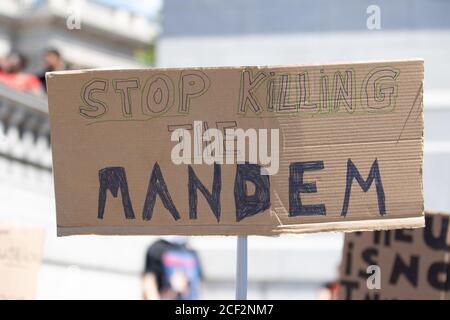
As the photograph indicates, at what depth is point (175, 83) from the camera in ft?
15.7

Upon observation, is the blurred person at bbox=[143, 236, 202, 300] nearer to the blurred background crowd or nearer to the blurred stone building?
the blurred background crowd

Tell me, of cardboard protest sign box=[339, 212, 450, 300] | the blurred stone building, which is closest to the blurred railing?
cardboard protest sign box=[339, 212, 450, 300]

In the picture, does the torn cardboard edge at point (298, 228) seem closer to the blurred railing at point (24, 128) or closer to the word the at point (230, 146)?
the word the at point (230, 146)

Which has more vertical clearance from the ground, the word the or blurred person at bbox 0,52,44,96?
blurred person at bbox 0,52,44,96

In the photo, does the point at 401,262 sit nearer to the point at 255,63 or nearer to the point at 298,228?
the point at 298,228

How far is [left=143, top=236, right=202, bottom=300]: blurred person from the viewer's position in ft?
24.0

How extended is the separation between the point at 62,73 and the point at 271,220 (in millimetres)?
1017

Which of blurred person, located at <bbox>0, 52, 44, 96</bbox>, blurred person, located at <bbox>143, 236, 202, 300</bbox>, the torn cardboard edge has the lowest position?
blurred person, located at <bbox>143, 236, 202, 300</bbox>

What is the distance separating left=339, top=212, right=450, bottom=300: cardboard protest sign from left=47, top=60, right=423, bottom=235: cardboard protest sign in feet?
4.58

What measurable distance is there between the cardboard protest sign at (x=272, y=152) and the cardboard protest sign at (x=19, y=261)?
1898 millimetres

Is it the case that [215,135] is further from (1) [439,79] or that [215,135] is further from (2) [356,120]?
(1) [439,79]

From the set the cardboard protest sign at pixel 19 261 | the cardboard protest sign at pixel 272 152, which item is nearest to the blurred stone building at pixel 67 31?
the cardboard protest sign at pixel 19 261

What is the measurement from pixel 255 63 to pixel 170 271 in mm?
4478
